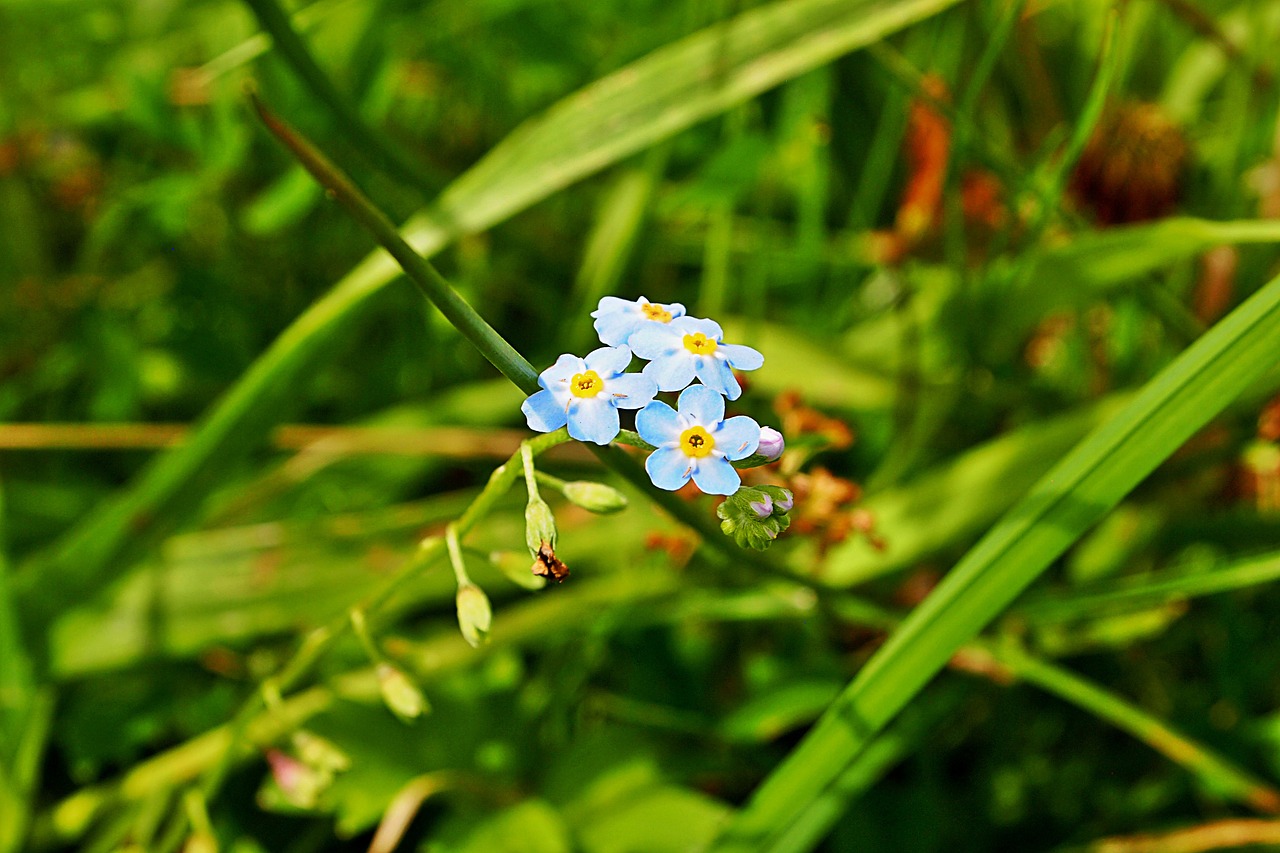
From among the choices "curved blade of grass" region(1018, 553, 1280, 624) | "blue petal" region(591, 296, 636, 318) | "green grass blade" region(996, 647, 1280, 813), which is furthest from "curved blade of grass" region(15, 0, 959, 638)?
"green grass blade" region(996, 647, 1280, 813)

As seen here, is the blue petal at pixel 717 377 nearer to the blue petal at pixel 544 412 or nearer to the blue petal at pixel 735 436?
the blue petal at pixel 735 436

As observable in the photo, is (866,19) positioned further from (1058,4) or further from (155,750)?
(155,750)

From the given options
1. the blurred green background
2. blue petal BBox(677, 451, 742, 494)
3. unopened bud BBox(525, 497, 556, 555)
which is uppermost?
the blurred green background

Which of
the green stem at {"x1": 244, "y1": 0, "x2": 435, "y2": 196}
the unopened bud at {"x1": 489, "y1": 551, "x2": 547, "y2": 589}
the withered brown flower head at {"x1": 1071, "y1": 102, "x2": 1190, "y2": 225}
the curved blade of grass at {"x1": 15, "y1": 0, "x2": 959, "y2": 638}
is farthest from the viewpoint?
the withered brown flower head at {"x1": 1071, "y1": 102, "x2": 1190, "y2": 225}

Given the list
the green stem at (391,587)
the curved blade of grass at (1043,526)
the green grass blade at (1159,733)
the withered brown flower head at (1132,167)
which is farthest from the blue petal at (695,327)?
the withered brown flower head at (1132,167)

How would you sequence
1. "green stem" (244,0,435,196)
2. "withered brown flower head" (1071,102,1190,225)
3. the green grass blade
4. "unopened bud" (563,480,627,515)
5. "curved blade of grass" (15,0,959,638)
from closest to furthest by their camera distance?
"unopened bud" (563,480,627,515), "green stem" (244,0,435,196), the green grass blade, "curved blade of grass" (15,0,959,638), "withered brown flower head" (1071,102,1190,225)

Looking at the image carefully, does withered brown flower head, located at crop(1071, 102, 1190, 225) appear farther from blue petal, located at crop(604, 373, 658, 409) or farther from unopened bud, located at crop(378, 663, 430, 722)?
unopened bud, located at crop(378, 663, 430, 722)

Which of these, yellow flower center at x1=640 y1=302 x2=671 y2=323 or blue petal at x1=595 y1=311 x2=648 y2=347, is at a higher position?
yellow flower center at x1=640 y1=302 x2=671 y2=323
